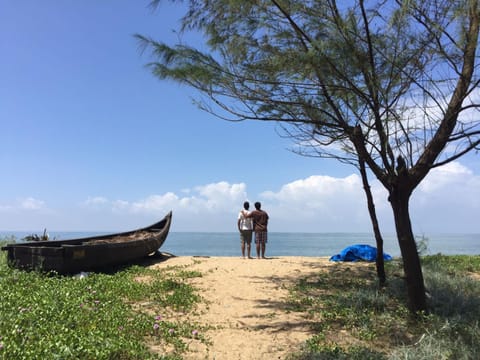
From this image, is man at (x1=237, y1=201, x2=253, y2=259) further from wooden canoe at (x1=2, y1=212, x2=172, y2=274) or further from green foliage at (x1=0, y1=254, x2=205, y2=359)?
green foliage at (x1=0, y1=254, x2=205, y2=359)

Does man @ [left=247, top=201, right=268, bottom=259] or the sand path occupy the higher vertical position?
man @ [left=247, top=201, right=268, bottom=259]

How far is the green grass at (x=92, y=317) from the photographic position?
11.2 feet

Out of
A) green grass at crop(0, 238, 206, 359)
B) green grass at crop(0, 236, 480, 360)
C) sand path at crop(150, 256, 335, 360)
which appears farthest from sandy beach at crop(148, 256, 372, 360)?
green grass at crop(0, 238, 206, 359)

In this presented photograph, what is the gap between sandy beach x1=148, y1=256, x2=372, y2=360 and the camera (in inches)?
161

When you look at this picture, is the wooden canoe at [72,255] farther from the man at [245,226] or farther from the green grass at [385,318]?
the green grass at [385,318]

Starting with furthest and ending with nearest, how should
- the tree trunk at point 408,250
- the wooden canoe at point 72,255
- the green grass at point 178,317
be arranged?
the wooden canoe at point 72,255 → the tree trunk at point 408,250 → the green grass at point 178,317

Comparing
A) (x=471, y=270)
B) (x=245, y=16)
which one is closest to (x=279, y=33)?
(x=245, y=16)

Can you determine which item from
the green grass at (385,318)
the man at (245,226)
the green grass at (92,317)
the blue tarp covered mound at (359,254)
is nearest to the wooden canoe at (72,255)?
the green grass at (92,317)

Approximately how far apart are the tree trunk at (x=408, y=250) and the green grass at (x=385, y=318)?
0.75ft

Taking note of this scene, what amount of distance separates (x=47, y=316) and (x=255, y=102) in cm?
370

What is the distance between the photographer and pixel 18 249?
706cm

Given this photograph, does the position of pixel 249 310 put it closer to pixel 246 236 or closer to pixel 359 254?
pixel 246 236

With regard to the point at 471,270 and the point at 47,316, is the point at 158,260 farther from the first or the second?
the point at 471,270

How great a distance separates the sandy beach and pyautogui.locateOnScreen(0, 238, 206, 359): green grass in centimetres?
27
